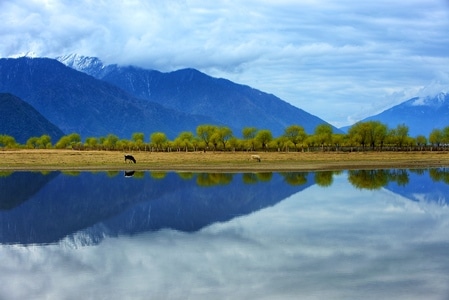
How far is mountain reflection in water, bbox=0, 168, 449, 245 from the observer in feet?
93.0

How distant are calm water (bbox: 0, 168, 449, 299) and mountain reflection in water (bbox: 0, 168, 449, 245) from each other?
0.12 metres

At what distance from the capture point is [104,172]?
229 feet

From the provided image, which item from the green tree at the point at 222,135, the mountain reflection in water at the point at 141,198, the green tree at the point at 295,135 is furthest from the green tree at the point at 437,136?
the mountain reflection in water at the point at 141,198

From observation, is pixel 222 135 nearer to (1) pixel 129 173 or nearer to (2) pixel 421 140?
(2) pixel 421 140

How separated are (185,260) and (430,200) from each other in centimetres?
2401

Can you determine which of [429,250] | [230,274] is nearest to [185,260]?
[230,274]

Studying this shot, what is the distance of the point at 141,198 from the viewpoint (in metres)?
40.8

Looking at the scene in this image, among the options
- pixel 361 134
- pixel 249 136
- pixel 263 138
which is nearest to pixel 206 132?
pixel 263 138

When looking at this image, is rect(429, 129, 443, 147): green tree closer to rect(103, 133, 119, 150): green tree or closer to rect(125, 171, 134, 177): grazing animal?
rect(103, 133, 119, 150): green tree

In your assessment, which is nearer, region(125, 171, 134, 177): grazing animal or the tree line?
region(125, 171, 134, 177): grazing animal

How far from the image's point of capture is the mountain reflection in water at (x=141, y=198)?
93.0ft

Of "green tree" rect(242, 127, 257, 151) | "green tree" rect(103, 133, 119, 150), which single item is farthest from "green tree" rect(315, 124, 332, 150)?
"green tree" rect(103, 133, 119, 150)

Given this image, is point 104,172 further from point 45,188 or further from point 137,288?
point 137,288

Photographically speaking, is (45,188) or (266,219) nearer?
(266,219)
